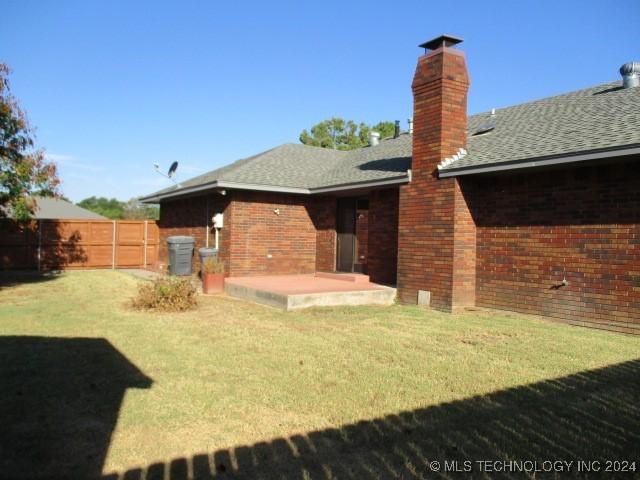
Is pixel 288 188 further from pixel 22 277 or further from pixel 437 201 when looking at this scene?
pixel 22 277

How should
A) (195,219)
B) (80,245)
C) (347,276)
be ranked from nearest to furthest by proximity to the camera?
(347,276) → (195,219) → (80,245)

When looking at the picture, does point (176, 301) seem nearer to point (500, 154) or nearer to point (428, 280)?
point (428, 280)

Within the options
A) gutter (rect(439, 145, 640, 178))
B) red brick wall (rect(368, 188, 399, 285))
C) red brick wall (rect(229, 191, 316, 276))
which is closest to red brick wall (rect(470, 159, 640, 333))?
gutter (rect(439, 145, 640, 178))

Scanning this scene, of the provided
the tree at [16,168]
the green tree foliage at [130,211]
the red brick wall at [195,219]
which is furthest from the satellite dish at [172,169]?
the green tree foliage at [130,211]

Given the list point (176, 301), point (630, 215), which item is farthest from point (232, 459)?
point (630, 215)

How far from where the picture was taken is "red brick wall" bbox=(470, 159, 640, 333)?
765 centimetres

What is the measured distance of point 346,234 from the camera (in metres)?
14.2

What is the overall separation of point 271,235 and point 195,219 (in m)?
3.41

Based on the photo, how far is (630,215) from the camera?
757 centimetres

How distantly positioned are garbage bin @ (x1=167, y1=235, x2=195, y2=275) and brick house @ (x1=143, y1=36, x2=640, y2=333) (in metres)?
0.92

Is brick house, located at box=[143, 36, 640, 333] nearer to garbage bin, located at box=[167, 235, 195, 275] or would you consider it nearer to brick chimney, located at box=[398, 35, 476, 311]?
brick chimney, located at box=[398, 35, 476, 311]

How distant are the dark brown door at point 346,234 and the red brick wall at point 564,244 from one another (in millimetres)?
4640

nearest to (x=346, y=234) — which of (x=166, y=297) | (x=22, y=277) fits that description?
(x=166, y=297)

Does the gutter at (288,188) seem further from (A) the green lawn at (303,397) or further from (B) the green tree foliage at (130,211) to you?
(B) the green tree foliage at (130,211)
